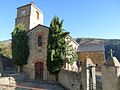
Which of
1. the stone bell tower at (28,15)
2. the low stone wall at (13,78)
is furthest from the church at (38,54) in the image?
the stone bell tower at (28,15)

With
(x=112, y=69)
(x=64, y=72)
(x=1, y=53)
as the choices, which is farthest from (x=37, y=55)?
(x=112, y=69)

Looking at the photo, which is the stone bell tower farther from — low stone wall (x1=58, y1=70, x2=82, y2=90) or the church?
low stone wall (x1=58, y1=70, x2=82, y2=90)

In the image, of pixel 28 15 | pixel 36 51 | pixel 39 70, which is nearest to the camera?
pixel 39 70

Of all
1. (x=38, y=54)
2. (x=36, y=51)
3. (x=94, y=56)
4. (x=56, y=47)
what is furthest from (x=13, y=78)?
(x=94, y=56)

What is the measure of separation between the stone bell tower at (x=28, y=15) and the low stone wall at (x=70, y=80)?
12702 mm

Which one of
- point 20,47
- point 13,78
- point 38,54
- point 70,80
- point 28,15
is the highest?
point 28,15

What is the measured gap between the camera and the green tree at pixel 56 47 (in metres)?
22.0

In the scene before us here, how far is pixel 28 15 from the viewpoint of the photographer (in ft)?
103

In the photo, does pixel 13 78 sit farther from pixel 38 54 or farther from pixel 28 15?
pixel 28 15

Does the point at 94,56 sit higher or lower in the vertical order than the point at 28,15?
lower

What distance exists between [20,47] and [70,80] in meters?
10.1

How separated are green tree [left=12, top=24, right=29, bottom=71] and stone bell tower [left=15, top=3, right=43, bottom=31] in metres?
5.26

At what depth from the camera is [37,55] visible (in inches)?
981

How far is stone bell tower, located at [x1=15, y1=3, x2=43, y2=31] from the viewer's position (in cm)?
3117
